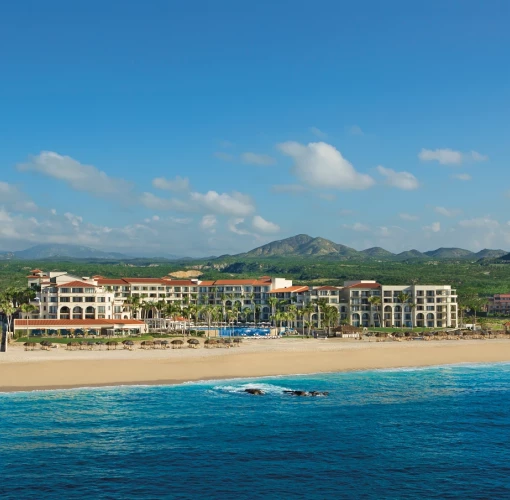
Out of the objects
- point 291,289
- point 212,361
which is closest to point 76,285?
point 212,361

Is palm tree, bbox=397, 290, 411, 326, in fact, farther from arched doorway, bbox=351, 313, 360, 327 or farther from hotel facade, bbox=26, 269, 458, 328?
arched doorway, bbox=351, 313, 360, 327

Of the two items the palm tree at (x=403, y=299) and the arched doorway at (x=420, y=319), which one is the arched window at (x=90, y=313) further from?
the arched doorway at (x=420, y=319)

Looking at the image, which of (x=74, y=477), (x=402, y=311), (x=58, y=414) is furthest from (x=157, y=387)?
(x=402, y=311)

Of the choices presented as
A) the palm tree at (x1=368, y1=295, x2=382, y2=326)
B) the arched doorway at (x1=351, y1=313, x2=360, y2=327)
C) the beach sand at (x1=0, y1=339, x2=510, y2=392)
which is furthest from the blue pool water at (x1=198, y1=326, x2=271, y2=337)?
the palm tree at (x1=368, y1=295, x2=382, y2=326)

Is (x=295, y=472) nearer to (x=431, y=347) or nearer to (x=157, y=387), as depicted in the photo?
(x=157, y=387)

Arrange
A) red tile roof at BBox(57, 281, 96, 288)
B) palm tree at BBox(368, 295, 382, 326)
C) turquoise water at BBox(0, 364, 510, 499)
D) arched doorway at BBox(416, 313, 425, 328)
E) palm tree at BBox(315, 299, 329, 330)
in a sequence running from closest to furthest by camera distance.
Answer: turquoise water at BBox(0, 364, 510, 499)
red tile roof at BBox(57, 281, 96, 288)
palm tree at BBox(315, 299, 329, 330)
palm tree at BBox(368, 295, 382, 326)
arched doorway at BBox(416, 313, 425, 328)

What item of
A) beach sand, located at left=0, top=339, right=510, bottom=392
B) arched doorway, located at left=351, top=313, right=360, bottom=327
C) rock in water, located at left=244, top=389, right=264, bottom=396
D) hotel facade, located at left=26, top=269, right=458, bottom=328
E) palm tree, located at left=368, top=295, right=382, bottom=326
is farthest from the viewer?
arched doorway, located at left=351, top=313, right=360, bottom=327

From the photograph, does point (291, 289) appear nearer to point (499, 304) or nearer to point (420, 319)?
point (420, 319)
